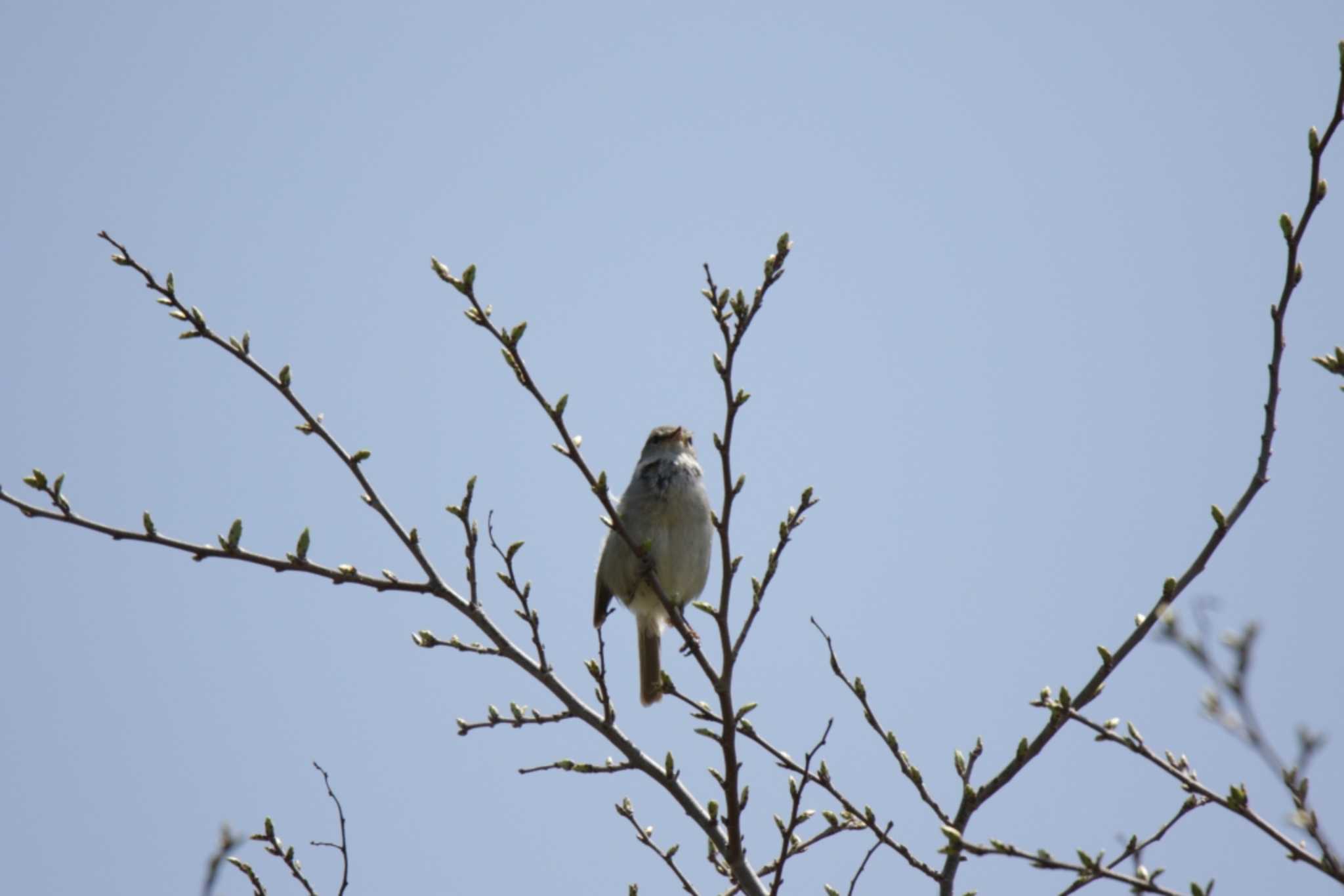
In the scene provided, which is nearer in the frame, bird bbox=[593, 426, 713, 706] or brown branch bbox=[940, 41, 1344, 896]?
brown branch bbox=[940, 41, 1344, 896]

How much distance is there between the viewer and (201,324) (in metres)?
4.32

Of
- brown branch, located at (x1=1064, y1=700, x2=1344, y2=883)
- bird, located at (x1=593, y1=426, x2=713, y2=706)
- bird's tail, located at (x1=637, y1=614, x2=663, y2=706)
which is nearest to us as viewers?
brown branch, located at (x1=1064, y1=700, x2=1344, y2=883)

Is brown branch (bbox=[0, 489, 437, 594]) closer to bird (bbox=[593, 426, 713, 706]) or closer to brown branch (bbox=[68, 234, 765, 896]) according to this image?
brown branch (bbox=[68, 234, 765, 896])

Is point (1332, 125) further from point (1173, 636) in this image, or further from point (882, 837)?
point (882, 837)

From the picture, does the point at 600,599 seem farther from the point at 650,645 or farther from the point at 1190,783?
the point at 1190,783

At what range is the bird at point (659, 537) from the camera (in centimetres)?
805

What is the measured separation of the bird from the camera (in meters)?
8.05

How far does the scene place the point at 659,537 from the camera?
8.04 meters

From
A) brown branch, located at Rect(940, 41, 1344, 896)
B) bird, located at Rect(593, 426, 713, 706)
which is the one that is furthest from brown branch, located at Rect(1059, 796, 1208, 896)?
bird, located at Rect(593, 426, 713, 706)

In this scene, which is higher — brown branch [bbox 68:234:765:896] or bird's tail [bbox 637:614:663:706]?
bird's tail [bbox 637:614:663:706]

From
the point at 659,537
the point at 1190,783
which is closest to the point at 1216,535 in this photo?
the point at 1190,783

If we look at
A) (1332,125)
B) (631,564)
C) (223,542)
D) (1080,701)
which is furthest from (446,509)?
(631,564)

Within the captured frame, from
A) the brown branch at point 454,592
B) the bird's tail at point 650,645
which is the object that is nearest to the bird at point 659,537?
the bird's tail at point 650,645

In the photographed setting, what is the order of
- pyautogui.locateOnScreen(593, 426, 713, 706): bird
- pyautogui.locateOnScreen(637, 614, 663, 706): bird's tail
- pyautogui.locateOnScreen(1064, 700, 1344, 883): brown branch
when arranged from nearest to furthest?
pyautogui.locateOnScreen(1064, 700, 1344, 883): brown branch → pyautogui.locateOnScreen(593, 426, 713, 706): bird → pyautogui.locateOnScreen(637, 614, 663, 706): bird's tail
